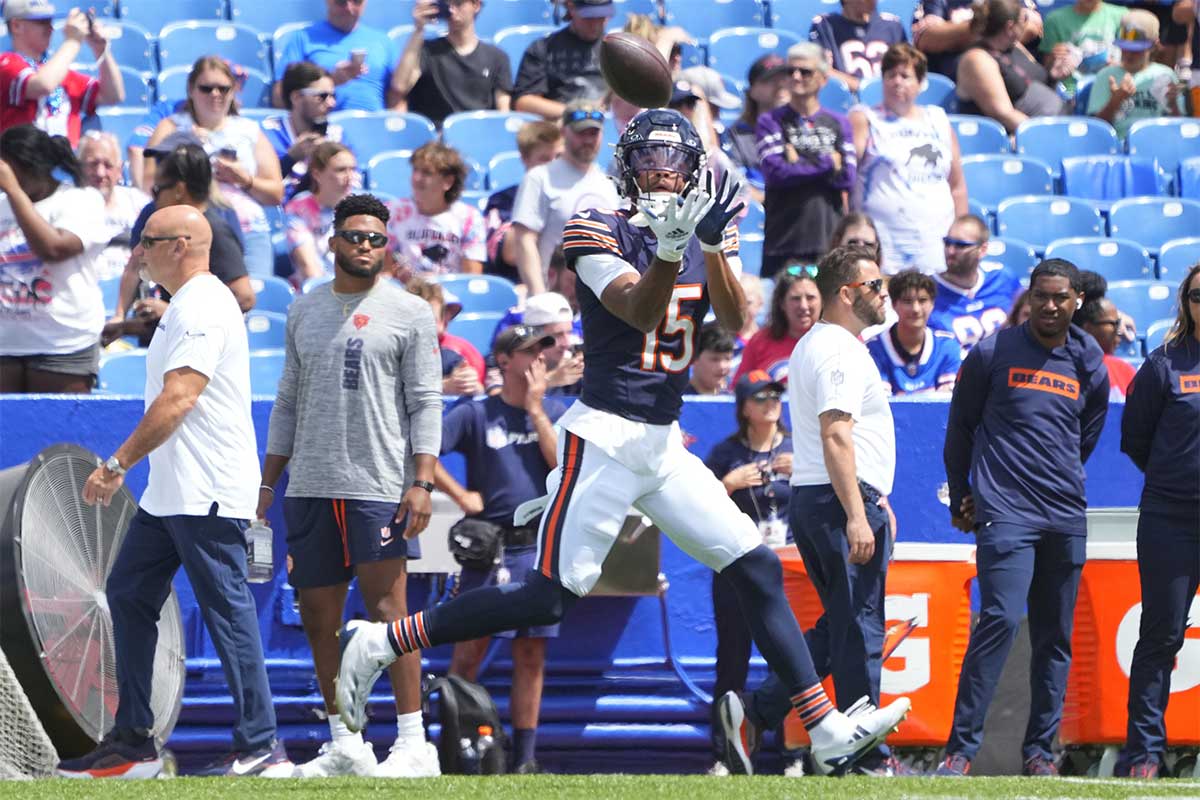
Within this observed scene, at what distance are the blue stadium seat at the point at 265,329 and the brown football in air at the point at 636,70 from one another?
3.07 meters

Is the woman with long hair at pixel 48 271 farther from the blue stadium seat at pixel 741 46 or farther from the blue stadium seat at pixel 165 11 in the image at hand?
the blue stadium seat at pixel 741 46

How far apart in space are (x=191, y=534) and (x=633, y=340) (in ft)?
4.93

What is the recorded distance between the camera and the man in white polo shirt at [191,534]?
5391 mm

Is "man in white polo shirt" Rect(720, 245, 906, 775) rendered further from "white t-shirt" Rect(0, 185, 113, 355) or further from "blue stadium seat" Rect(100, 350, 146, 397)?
"blue stadium seat" Rect(100, 350, 146, 397)

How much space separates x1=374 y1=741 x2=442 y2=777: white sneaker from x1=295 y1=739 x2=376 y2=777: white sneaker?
5cm

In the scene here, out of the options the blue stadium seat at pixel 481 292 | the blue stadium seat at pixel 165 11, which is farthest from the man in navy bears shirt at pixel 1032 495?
the blue stadium seat at pixel 165 11

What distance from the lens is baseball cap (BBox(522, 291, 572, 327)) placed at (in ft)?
23.2

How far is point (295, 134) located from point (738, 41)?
10.3 ft

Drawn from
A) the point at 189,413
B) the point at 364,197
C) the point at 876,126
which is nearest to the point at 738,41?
the point at 876,126

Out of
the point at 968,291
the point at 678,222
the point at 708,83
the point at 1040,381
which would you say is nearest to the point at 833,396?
the point at 1040,381

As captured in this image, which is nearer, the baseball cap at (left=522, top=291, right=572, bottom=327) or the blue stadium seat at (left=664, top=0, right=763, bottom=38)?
the baseball cap at (left=522, top=291, right=572, bottom=327)

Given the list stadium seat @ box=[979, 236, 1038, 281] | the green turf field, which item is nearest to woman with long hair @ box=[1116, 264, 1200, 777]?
the green turf field

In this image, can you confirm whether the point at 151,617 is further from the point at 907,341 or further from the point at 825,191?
the point at 825,191

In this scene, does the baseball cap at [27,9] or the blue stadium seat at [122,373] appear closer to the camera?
the blue stadium seat at [122,373]
